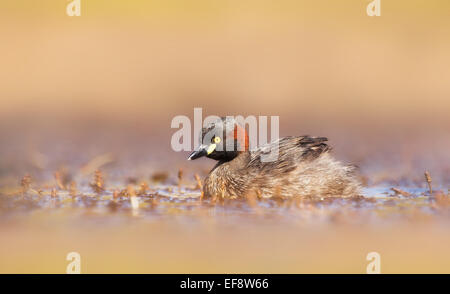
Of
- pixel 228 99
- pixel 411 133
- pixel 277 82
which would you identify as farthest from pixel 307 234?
pixel 277 82

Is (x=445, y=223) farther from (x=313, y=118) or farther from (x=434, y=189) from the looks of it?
(x=313, y=118)

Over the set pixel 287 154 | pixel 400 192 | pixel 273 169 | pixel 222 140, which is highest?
pixel 222 140

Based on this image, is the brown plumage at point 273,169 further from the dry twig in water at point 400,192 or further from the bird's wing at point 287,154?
the dry twig in water at point 400,192

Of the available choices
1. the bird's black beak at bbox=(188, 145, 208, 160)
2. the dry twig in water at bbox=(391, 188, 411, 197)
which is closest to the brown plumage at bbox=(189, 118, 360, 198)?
the bird's black beak at bbox=(188, 145, 208, 160)

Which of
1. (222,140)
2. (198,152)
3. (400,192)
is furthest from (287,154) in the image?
(400,192)

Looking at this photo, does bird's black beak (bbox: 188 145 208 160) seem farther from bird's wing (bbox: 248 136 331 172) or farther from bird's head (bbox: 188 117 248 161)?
bird's wing (bbox: 248 136 331 172)

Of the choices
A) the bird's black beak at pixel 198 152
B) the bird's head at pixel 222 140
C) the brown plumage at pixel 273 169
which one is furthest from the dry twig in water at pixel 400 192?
the bird's black beak at pixel 198 152

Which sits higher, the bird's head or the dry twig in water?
the bird's head

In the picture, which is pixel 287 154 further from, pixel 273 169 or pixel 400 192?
pixel 400 192
